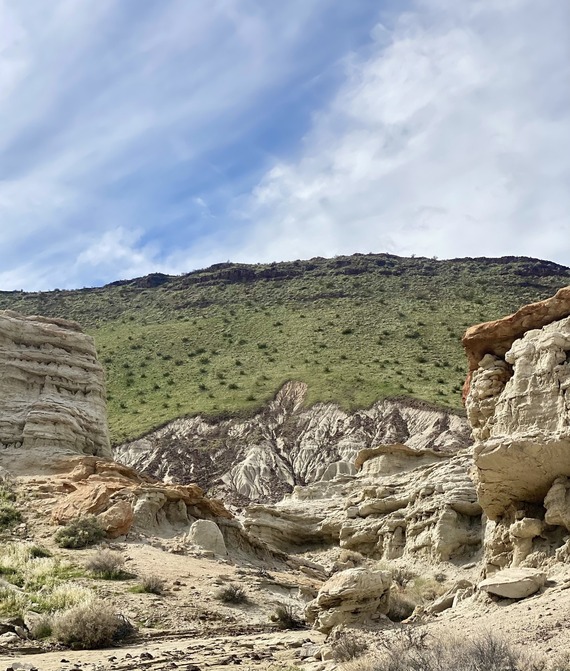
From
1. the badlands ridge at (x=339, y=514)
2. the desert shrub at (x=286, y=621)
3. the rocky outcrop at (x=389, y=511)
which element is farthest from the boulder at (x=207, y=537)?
the desert shrub at (x=286, y=621)

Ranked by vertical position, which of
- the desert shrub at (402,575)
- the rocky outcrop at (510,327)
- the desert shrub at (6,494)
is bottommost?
the desert shrub at (402,575)

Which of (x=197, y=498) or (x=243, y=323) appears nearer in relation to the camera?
(x=197, y=498)

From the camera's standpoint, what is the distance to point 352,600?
11.7 meters

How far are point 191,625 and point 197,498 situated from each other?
1032 centimetres

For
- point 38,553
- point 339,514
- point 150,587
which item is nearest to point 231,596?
point 150,587

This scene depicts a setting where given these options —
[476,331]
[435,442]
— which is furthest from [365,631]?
[435,442]

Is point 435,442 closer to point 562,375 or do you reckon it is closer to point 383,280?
point 562,375

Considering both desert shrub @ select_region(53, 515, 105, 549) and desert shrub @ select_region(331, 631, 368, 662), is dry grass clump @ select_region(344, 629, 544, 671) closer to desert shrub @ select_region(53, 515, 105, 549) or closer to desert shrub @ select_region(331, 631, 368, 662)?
desert shrub @ select_region(331, 631, 368, 662)

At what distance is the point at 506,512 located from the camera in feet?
41.1

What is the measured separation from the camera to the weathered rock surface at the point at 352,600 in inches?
453

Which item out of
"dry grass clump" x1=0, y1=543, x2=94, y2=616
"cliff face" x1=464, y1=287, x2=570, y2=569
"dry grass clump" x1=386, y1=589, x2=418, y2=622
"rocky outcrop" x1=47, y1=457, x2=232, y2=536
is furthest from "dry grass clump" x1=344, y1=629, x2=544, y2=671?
"rocky outcrop" x1=47, y1=457, x2=232, y2=536

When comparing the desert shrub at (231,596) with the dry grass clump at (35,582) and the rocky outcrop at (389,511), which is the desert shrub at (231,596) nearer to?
the dry grass clump at (35,582)

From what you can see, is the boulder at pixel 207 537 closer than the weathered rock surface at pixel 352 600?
No

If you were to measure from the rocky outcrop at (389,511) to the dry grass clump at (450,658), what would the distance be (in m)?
15.6
